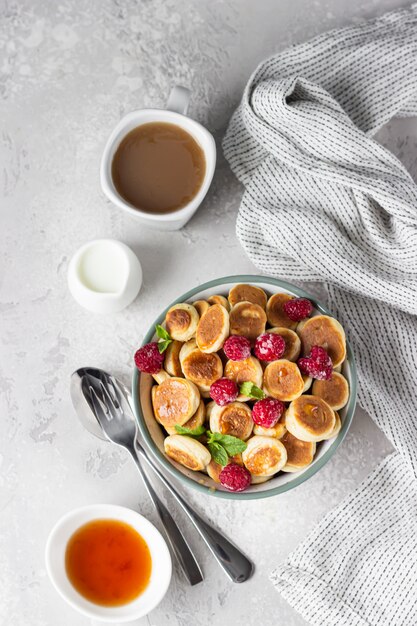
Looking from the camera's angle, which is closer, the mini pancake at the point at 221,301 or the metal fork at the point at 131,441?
the mini pancake at the point at 221,301

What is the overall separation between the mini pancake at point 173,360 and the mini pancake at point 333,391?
24 centimetres

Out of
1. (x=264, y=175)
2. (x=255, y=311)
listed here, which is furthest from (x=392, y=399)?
(x=264, y=175)

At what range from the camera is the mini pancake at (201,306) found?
126 cm

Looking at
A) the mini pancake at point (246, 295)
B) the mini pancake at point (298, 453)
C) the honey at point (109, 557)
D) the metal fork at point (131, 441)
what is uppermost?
the mini pancake at point (246, 295)

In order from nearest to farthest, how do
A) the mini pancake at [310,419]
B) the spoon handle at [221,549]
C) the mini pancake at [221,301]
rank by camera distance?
the mini pancake at [310,419] → the mini pancake at [221,301] → the spoon handle at [221,549]

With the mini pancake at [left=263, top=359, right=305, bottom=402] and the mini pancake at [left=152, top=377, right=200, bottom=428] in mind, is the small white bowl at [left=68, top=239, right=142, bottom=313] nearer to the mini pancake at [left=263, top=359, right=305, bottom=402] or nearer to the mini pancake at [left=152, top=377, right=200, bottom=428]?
the mini pancake at [left=152, top=377, right=200, bottom=428]

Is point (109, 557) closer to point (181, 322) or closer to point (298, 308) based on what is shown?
point (181, 322)

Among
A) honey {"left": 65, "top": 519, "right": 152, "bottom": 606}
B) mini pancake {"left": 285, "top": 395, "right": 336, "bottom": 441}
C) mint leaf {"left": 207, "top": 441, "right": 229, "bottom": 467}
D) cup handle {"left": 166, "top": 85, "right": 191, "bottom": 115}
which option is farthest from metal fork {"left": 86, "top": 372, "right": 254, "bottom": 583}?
cup handle {"left": 166, "top": 85, "right": 191, "bottom": 115}

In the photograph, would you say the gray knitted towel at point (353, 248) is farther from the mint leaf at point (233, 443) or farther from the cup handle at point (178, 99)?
the mint leaf at point (233, 443)

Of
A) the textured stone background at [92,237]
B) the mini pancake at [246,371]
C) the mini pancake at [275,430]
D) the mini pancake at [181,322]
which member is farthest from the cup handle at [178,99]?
the mini pancake at [275,430]

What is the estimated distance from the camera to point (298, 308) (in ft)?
4.02

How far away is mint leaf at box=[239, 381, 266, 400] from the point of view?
1.18m

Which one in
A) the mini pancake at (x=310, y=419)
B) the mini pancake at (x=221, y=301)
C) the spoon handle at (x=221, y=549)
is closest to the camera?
the mini pancake at (x=310, y=419)

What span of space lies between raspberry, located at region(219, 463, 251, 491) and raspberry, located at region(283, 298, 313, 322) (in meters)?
0.28
